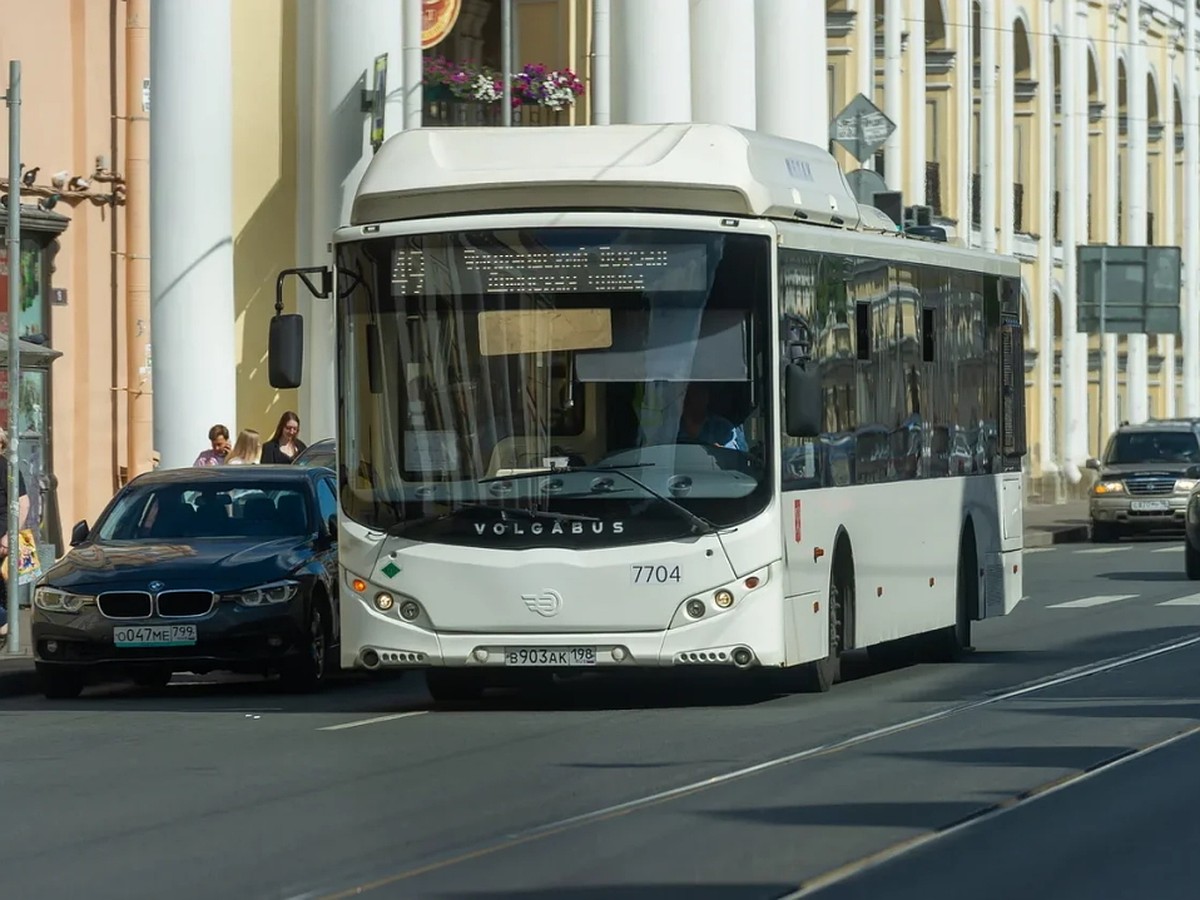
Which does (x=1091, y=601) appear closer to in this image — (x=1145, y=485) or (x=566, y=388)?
(x=566, y=388)

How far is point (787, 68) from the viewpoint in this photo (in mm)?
38812

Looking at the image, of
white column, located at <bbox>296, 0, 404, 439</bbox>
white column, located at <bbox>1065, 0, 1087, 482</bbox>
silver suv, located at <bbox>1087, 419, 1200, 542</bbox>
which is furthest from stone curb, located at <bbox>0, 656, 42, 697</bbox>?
white column, located at <bbox>1065, 0, 1087, 482</bbox>

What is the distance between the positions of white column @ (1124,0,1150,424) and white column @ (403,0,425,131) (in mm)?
36840

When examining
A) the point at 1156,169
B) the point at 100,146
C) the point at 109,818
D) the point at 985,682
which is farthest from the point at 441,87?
the point at 1156,169

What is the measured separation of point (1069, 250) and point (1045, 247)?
1.43 m

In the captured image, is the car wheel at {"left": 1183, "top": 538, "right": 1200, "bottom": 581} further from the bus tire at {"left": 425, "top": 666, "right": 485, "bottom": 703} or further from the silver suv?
the bus tire at {"left": 425, "top": 666, "right": 485, "bottom": 703}

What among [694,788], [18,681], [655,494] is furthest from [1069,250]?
[694,788]

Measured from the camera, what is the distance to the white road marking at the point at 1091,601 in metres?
26.5

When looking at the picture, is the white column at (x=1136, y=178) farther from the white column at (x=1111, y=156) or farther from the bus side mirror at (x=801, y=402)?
the bus side mirror at (x=801, y=402)

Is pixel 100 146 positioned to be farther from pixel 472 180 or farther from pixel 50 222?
pixel 472 180

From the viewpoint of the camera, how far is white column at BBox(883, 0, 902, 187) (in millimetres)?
50906

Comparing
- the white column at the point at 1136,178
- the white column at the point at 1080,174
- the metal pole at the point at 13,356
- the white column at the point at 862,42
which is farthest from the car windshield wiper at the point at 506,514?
the white column at the point at 1136,178

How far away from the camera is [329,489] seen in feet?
63.4

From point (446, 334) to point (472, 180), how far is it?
0.90 metres
